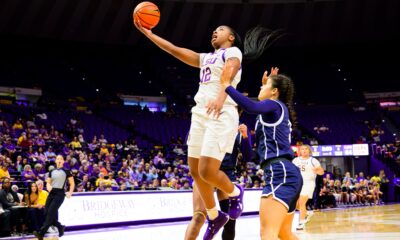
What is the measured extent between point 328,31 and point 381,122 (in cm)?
645

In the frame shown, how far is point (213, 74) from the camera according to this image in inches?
182

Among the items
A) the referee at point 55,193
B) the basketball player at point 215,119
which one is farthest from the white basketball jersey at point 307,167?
the basketball player at point 215,119

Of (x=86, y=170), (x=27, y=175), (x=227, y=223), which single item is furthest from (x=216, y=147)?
(x=86, y=170)

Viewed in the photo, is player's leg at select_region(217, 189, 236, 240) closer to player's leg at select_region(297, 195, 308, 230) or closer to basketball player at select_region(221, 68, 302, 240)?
basketball player at select_region(221, 68, 302, 240)

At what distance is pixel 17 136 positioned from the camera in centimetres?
1862

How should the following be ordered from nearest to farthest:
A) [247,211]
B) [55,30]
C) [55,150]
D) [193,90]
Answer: [247,211]
[55,150]
[55,30]
[193,90]

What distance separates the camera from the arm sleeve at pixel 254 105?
3869 millimetres

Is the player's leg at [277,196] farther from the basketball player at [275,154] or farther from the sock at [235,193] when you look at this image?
the sock at [235,193]

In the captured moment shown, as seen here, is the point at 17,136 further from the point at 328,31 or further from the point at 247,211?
the point at 328,31

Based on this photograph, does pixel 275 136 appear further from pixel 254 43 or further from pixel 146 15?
pixel 146 15

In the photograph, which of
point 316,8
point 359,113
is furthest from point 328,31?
point 359,113

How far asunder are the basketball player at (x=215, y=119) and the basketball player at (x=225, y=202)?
125 mm

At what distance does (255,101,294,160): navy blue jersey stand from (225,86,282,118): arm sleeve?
0.20ft

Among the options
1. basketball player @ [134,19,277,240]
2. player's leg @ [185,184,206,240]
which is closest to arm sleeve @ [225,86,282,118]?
basketball player @ [134,19,277,240]
